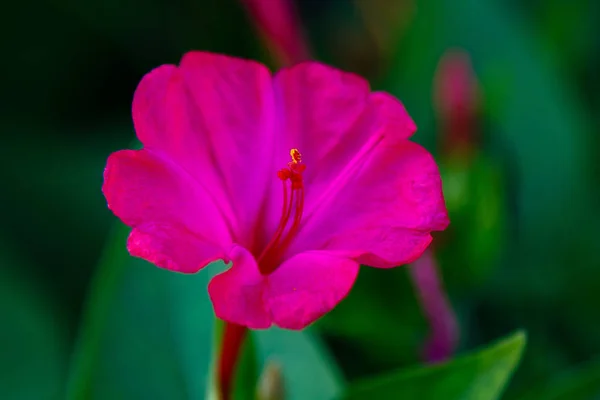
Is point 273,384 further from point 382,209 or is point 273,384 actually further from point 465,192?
point 465,192

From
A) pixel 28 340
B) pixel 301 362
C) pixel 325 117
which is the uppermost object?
pixel 325 117

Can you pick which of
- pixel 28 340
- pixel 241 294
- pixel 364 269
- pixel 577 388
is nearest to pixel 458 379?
pixel 577 388

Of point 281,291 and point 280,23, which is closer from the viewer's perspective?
point 281,291

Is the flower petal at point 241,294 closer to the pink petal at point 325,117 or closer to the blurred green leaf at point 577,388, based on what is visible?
the pink petal at point 325,117

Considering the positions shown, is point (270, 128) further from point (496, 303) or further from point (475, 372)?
point (496, 303)

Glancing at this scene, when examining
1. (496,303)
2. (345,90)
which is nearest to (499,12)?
(496,303)

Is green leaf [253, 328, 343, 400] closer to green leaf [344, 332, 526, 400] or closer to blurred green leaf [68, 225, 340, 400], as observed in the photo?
blurred green leaf [68, 225, 340, 400]
